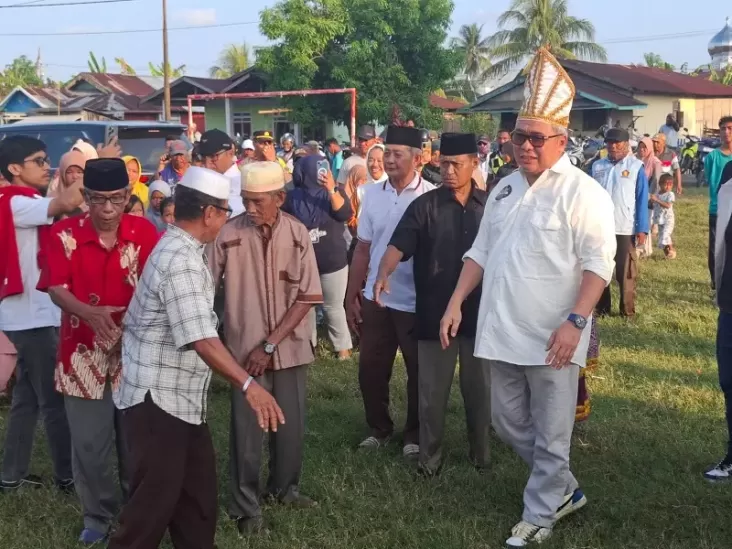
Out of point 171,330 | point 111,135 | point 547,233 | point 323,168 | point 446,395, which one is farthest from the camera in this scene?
point 111,135

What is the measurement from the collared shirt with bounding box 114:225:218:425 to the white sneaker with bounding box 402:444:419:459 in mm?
2119

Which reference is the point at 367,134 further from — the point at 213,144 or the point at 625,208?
the point at 213,144

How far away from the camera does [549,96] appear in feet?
13.6

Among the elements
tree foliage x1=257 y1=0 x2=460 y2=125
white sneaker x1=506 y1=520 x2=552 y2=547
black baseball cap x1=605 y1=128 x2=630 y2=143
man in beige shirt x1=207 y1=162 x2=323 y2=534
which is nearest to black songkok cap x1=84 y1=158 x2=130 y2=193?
man in beige shirt x1=207 y1=162 x2=323 y2=534

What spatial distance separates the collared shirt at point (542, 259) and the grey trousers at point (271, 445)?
40.8 inches

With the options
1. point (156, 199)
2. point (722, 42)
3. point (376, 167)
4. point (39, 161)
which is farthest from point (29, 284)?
point (722, 42)

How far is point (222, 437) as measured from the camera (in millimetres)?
5910

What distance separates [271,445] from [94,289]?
130 cm

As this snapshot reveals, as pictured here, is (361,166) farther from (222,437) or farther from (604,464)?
(604,464)

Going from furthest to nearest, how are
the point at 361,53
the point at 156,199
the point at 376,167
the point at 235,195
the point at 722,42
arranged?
the point at 722,42 → the point at 361,53 → the point at 156,199 → the point at 376,167 → the point at 235,195

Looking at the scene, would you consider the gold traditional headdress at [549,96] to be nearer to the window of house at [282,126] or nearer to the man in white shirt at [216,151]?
the man in white shirt at [216,151]

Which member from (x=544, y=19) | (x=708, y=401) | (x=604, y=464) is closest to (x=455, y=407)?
(x=604, y=464)

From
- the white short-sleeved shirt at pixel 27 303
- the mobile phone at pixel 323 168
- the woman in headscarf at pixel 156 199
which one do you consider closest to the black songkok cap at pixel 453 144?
the mobile phone at pixel 323 168

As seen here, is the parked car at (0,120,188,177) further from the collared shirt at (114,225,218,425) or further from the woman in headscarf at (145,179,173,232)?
the collared shirt at (114,225,218,425)
